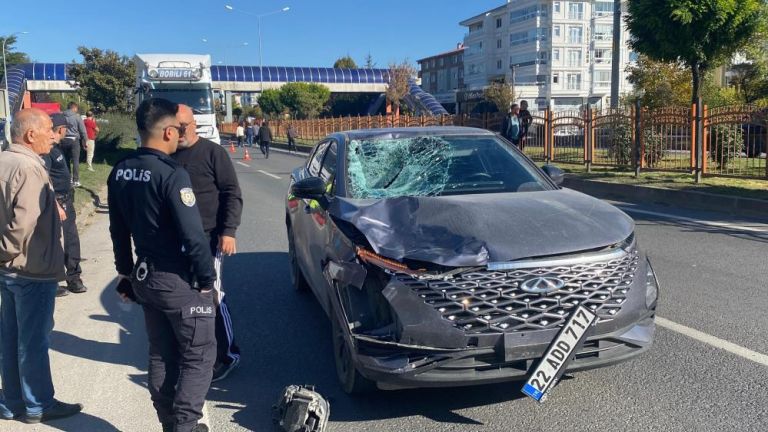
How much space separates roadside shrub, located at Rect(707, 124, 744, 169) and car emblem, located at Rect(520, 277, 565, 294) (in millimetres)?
11992

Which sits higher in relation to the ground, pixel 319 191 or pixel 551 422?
pixel 319 191

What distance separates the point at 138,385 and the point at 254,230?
19.9 feet

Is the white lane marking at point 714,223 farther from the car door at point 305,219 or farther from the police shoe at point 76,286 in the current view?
the police shoe at point 76,286

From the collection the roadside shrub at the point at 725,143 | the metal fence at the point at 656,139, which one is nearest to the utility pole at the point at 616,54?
the metal fence at the point at 656,139

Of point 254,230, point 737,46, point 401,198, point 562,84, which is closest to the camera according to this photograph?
point 401,198

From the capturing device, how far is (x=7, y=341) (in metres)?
3.93

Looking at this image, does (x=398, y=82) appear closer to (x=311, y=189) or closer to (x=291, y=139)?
(x=291, y=139)

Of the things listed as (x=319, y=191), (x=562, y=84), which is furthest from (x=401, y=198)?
(x=562, y=84)

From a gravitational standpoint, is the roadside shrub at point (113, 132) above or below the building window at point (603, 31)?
below

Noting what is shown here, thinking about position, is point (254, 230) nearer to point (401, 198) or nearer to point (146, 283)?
point (401, 198)

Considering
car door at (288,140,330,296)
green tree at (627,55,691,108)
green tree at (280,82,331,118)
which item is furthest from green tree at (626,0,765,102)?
green tree at (280,82,331,118)

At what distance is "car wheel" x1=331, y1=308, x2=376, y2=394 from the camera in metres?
3.99

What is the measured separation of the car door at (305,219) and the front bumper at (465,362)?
1739 mm

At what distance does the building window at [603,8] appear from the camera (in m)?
83.4
